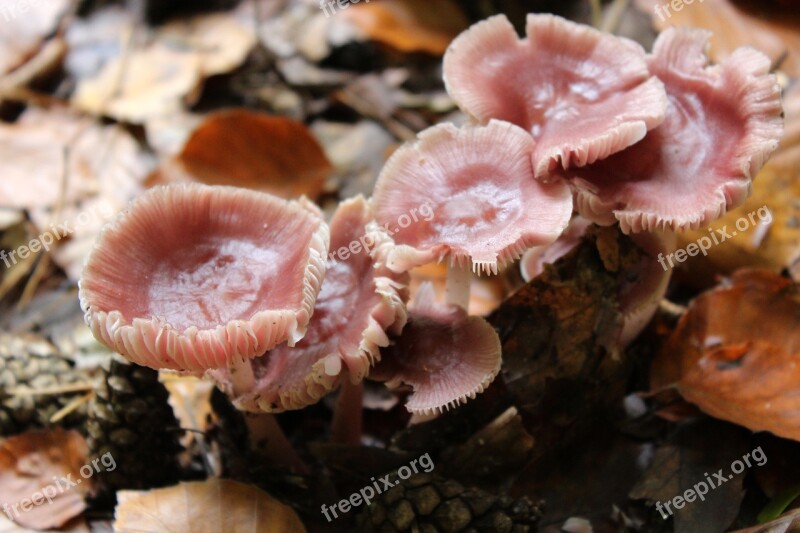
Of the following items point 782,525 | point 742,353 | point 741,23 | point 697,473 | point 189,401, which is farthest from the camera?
point 741,23

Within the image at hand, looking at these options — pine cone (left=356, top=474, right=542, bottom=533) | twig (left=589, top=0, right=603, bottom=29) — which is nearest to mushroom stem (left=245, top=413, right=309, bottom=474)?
pine cone (left=356, top=474, right=542, bottom=533)

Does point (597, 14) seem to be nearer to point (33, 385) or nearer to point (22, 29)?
point (33, 385)

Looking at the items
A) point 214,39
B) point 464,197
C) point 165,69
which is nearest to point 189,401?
point 464,197

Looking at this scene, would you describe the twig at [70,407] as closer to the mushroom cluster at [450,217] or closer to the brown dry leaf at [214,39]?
the mushroom cluster at [450,217]

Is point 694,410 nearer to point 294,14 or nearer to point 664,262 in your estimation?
point 664,262

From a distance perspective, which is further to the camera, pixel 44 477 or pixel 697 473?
pixel 44 477
